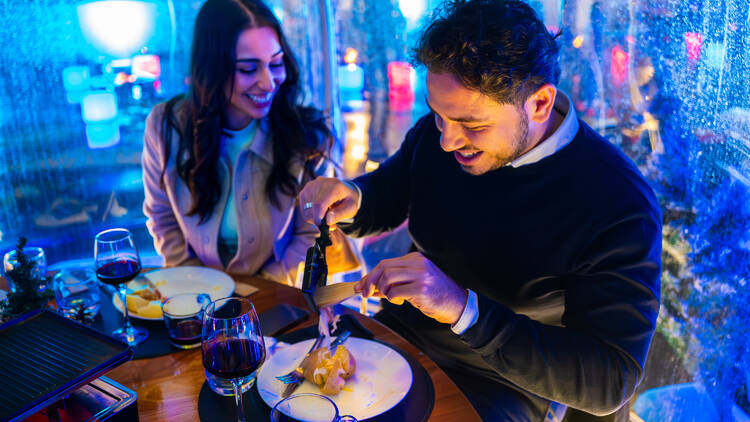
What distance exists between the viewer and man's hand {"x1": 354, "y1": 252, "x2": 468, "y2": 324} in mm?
1145

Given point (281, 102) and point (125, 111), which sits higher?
point (281, 102)

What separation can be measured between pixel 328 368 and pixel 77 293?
0.71 meters

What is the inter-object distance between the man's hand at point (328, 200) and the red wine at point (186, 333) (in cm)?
43

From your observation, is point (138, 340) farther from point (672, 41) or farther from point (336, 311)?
point (672, 41)

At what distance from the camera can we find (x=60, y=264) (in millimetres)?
2936

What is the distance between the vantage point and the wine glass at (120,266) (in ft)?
4.30

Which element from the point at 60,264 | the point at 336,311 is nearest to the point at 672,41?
the point at 336,311

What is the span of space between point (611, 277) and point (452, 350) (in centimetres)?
50

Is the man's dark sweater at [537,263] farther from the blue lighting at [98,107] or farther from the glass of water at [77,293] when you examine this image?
the blue lighting at [98,107]

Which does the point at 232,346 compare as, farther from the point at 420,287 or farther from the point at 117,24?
the point at 117,24

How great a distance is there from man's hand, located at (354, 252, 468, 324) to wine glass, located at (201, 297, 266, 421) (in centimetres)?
29

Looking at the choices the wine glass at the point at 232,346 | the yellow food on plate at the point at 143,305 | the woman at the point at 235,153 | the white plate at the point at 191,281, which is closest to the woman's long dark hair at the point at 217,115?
the woman at the point at 235,153

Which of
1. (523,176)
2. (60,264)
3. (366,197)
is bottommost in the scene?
(60,264)

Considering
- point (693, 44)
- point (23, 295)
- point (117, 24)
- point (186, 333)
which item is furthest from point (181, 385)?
point (117, 24)
